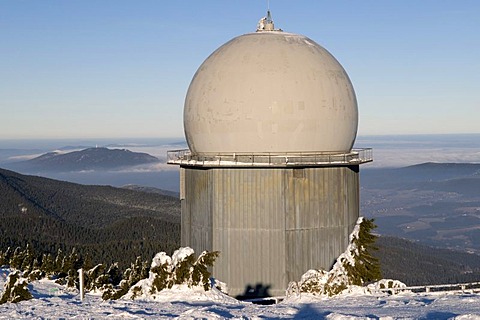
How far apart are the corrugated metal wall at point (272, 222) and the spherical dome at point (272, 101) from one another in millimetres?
1065

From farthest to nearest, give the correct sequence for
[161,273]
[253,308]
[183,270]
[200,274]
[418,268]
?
[418,268]
[161,273]
[183,270]
[200,274]
[253,308]

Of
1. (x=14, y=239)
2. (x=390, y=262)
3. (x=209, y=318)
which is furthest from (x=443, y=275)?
(x=209, y=318)

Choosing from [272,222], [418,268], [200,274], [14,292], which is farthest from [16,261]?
[418,268]

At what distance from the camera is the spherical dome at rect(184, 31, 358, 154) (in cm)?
2512

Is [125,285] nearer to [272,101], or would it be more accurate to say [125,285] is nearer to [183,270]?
[183,270]

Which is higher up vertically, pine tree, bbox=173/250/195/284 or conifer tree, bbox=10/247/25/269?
pine tree, bbox=173/250/195/284

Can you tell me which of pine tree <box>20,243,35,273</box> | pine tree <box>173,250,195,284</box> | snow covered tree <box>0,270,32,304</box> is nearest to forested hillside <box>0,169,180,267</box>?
pine tree <box>20,243,35,273</box>

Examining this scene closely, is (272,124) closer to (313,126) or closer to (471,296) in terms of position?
(313,126)

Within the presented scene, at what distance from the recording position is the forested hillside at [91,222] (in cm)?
8588

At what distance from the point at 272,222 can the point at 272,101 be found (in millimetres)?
4403

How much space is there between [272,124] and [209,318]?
10.4 meters

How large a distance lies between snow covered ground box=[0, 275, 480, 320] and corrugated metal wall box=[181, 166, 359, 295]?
375 cm

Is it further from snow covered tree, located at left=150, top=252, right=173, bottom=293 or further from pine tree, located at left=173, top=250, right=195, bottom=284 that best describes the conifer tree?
pine tree, located at left=173, top=250, right=195, bottom=284

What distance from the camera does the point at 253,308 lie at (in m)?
18.8
